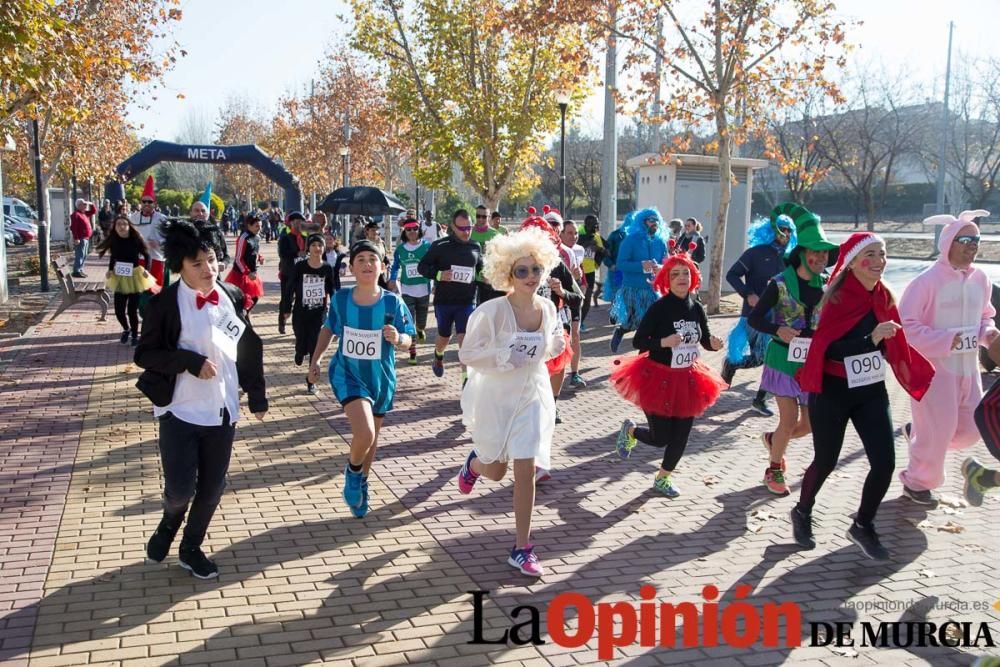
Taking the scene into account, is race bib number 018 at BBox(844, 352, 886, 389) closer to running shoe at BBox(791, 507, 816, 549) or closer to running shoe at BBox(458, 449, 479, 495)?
running shoe at BBox(791, 507, 816, 549)

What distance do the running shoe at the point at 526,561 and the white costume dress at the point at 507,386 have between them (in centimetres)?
52

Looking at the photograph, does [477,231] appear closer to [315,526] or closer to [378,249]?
[378,249]

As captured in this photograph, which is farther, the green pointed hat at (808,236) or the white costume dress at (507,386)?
the green pointed hat at (808,236)

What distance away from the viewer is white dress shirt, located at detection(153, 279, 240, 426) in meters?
4.91

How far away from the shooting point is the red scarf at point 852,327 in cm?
551

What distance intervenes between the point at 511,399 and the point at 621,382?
1.74m

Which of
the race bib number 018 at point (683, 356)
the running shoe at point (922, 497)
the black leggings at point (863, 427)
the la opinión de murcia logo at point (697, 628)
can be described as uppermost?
the race bib number 018 at point (683, 356)

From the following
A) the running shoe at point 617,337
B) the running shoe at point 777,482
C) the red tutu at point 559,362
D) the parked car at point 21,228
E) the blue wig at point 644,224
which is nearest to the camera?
the running shoe at point 777,482

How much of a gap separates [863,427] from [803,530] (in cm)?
77

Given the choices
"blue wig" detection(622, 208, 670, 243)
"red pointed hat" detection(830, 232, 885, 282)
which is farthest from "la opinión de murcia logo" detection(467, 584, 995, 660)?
"blue wig" detection(622, 208, 670, 243)

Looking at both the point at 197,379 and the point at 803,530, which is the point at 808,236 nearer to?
the point at 803,530

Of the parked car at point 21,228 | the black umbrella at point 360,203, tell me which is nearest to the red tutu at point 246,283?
the black umbrella at point 360,203

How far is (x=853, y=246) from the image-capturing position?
18.4 ft

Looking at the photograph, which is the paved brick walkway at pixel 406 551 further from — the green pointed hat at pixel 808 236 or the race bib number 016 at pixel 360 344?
the green pointed hat at pixel 808 236
